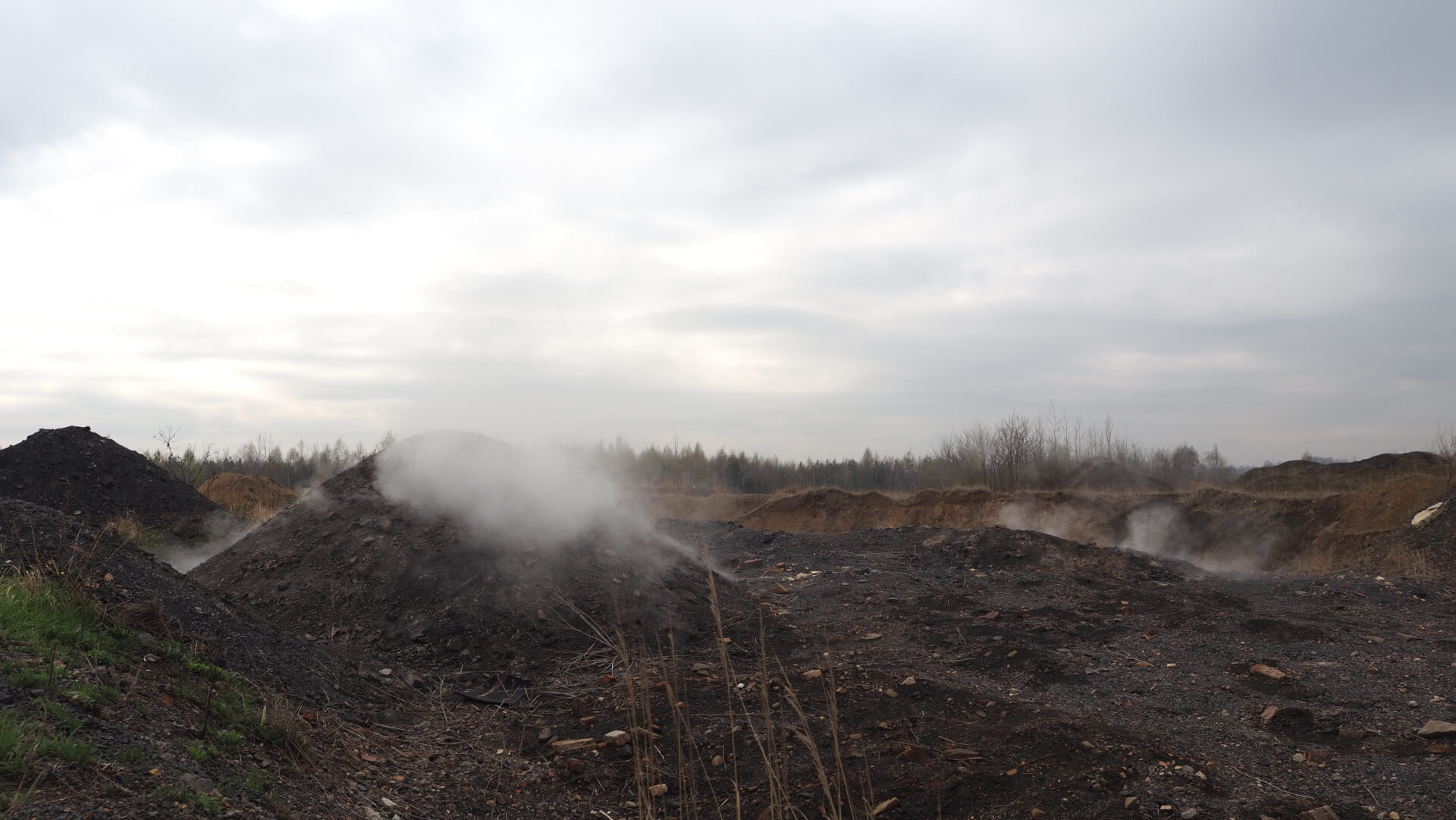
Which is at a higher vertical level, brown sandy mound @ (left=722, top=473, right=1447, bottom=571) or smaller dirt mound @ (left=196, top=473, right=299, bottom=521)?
smaller dirt mound @ (left=196, top=473, right=299, bottom=521)

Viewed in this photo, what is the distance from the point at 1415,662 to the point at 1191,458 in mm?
39515

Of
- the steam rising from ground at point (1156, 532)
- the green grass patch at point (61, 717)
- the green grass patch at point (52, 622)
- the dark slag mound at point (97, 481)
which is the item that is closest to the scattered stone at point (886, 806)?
the green grass patch at point (61, 717)

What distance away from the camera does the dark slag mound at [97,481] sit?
46.4 ft

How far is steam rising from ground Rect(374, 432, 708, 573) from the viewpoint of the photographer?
9266 mm

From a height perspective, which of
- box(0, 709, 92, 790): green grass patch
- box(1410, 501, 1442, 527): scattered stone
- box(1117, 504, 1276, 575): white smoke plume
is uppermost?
box(1410, 501, 1442, 527): scattered stone

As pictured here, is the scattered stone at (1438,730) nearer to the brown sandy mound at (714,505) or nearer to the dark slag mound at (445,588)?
the dark slag mound at (445,588)

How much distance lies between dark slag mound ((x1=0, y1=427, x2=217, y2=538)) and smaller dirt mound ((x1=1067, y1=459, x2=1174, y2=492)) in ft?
91.2

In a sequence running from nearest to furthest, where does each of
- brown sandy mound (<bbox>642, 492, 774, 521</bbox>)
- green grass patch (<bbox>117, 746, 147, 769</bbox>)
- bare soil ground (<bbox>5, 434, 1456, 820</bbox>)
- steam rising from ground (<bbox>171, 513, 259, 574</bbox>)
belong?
green grass patch (<bbox>117, 746, 147, 769</bbox>) < bare soil ground (<bbox>5, 434, 1456, 820</bbox>) < steam rising from ground (<bbox>171, 513, 259, 574</bbox>) < brown sandy mound (<bbox>642, 492, 774, 521</bbox>)

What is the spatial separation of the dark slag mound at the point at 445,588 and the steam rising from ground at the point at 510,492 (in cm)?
19

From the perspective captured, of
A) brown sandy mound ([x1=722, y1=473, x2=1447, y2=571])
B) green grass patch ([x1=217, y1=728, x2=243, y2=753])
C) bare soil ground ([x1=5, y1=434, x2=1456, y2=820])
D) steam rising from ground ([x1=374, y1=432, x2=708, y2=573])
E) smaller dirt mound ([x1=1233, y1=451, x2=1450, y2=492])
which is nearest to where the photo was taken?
green grass patch ([x1=217, y1=728, x2=243, y2=753])

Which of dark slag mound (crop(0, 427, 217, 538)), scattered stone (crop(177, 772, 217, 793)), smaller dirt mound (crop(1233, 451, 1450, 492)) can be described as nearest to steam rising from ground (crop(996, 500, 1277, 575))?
smaller dirt mound (crop(1233, 451, 1450, 492))

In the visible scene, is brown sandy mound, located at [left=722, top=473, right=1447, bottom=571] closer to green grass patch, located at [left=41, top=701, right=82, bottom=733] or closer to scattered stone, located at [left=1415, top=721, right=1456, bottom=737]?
scattered stone, located at [left=1415, top=721, right=1456, bottom=737]

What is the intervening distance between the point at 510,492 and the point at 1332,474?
31696 mm

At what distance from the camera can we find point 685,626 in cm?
810
